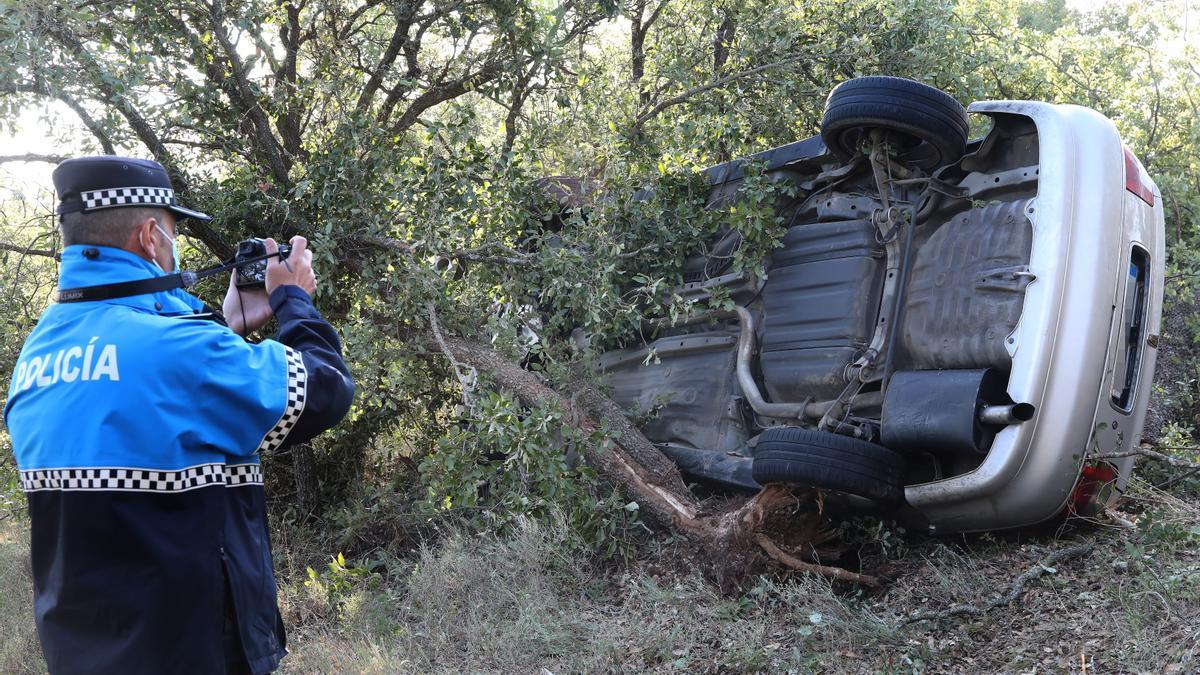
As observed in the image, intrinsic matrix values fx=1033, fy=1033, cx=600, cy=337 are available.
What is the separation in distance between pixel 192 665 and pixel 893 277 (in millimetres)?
3313

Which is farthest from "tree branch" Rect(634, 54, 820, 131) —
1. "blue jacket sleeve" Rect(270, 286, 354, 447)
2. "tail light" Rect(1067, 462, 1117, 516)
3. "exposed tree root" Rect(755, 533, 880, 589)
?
"blue jacket sleeve" Rect(270, 286, 354, 447)

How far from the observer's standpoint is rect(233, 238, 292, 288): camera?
262 cm

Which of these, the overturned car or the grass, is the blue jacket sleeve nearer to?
the grass

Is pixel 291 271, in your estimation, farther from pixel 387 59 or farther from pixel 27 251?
pixel 387 59

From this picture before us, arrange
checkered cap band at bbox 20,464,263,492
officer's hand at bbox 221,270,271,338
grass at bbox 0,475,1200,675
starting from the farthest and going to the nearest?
grass at bbox 0,475,1200,675 → officer's hand at bbox 221,270,271,338 → checkered cap band at bbox 20,464,263,492

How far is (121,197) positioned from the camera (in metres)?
2.28

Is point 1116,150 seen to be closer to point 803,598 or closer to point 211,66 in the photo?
point 803,598

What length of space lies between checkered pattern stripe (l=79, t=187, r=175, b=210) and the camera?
1.02ft

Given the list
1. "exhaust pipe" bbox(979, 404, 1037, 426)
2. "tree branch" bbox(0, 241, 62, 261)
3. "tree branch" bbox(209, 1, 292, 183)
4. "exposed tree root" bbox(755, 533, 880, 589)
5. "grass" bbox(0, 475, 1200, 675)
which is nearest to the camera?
"grass" bbox(0, 475, 1200, 675)

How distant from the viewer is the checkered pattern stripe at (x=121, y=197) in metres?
2.26

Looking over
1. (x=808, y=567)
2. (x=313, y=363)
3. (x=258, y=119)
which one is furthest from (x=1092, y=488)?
(x=258, y=119)

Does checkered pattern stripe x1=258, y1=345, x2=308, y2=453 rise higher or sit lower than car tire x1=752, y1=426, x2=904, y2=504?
higher

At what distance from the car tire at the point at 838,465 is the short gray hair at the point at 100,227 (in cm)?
261

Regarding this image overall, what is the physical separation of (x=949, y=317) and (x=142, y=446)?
319cm
